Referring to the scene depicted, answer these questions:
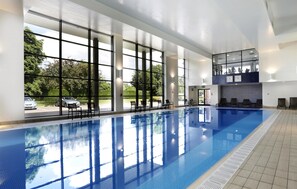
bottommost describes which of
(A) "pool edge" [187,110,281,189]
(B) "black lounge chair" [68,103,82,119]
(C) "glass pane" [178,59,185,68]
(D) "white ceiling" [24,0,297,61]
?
(A) "pool edge" [187,110,281,189]

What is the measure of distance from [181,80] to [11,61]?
12921 millimetres

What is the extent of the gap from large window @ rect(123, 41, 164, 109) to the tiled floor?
8688 mm

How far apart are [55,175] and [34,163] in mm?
809

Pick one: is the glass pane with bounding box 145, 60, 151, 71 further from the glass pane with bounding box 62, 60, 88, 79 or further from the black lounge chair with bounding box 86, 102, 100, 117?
the black lounge chair with bounding box 86, 102, 100, 117

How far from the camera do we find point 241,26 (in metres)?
8.49

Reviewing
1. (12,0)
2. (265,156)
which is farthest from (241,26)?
(12,0)

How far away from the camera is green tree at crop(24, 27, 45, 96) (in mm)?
8031

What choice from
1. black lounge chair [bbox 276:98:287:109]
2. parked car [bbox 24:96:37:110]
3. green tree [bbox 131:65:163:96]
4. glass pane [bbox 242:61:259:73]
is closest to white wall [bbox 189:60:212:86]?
glass pane [bbox 242:61:259:73]

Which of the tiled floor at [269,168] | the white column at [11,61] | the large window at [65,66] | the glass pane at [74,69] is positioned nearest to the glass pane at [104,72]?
the large window at [65,66]

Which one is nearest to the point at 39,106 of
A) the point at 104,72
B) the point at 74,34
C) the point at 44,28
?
the point at 44,28

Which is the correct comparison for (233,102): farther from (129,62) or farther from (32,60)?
(32,60)

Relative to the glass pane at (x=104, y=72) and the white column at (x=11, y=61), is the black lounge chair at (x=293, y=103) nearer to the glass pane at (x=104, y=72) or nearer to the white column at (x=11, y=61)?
the glass pane at (x=104, y=72)

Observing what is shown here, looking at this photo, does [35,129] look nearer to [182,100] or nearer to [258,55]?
[182,100]

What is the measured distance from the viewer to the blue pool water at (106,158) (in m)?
2.73
